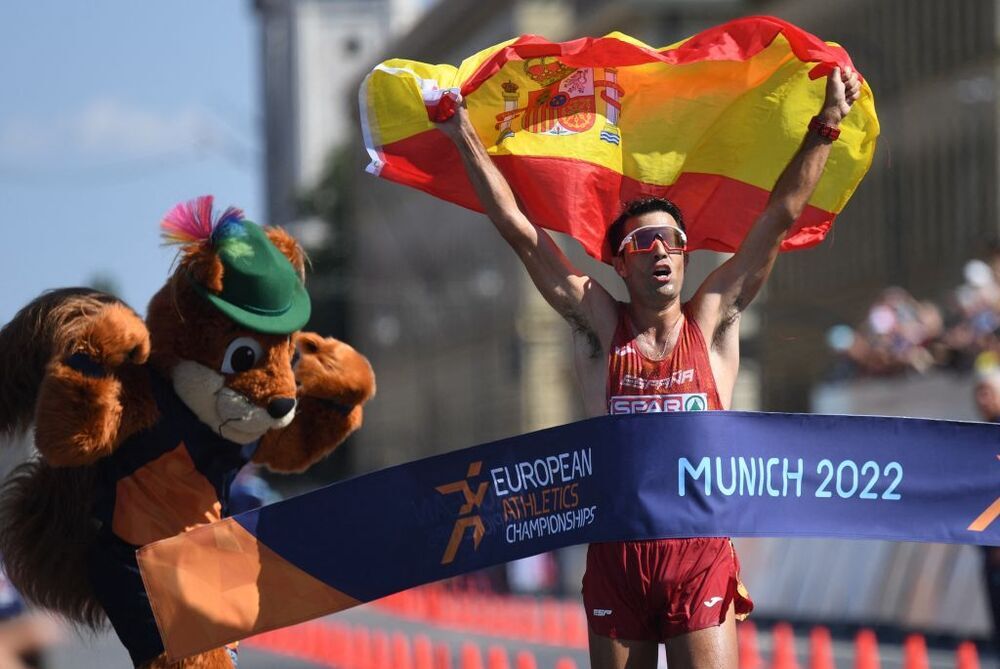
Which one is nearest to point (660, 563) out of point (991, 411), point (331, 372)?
point (331, 372)

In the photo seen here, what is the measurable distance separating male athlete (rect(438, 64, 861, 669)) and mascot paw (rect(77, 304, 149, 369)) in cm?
136

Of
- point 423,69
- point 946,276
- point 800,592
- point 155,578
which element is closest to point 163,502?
point 155,578

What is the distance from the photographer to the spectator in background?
9656 mm

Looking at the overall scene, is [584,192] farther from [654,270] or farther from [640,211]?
[654,270]

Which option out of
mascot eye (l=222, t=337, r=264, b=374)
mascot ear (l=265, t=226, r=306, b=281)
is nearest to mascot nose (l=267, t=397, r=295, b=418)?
mascot eye (l=222, t=337, r=264, b=374)

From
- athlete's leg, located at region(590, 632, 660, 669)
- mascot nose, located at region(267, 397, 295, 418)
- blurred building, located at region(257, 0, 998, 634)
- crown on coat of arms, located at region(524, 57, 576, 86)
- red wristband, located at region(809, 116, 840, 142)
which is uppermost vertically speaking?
crown on coat of arms, located at region(524, 57, 576, 86)

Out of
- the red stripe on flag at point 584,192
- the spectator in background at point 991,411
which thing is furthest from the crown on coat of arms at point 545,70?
the spectator in background at point 991,411

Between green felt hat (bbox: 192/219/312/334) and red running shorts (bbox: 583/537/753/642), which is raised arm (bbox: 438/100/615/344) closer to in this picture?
red running shorts (bbox: 583/537/753/642)

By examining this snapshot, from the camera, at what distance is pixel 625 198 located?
23.1 feet

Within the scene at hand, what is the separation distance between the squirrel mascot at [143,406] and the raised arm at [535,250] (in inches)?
43.9

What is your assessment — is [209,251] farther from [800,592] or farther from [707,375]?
[800,592]

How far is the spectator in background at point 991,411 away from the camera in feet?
31.7

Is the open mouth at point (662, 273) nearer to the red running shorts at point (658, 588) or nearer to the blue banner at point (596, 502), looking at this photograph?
the blue banner at point (596, 502)

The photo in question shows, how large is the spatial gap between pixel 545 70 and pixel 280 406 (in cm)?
156
